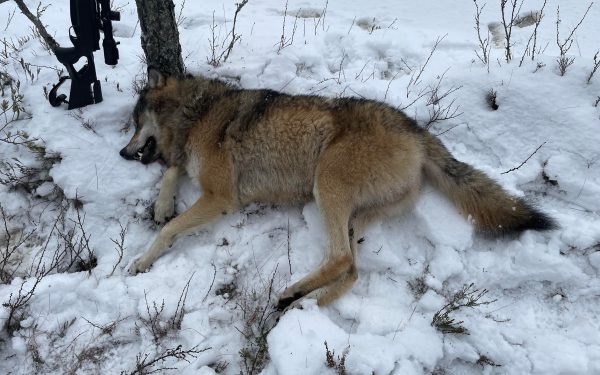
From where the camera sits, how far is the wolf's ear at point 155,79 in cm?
460

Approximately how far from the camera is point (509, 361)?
3121 mm

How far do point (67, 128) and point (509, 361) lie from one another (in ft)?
15.5

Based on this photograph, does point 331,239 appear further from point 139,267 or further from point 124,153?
point 124,153

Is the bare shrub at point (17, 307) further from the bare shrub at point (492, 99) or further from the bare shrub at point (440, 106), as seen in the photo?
the bare shrub at point (492, 99)

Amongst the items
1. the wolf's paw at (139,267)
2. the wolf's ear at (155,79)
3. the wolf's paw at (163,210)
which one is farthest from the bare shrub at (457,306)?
the wolf's ear at (155,79)

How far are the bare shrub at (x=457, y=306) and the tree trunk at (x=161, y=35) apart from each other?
3.73m

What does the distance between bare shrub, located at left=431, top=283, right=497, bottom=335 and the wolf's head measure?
10.8 feet

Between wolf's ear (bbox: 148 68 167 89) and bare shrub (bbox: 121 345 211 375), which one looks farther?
wolf's ear (bbox: 148 68 167 89)

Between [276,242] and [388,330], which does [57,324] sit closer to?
[276,242]

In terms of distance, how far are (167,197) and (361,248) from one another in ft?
6.65

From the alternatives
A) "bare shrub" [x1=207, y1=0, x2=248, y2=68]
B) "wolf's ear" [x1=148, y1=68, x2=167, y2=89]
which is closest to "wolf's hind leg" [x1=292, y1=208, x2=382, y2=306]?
"wolf's ear" [x1=148, y1=68, x2=167, y2=89]

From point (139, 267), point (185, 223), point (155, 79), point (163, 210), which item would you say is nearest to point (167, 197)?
point (163, 210)

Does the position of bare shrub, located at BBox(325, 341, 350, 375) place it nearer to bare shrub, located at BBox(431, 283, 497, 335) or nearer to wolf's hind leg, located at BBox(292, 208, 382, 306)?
wolf's hind leg, located at BBox(292, 208, 382, 306)

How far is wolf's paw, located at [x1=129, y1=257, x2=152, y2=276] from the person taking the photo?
384 cm
